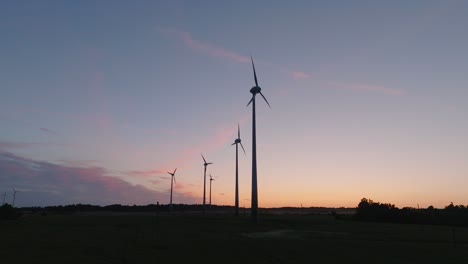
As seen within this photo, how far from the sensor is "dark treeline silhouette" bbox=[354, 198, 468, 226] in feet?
301

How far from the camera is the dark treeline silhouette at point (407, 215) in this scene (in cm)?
9185

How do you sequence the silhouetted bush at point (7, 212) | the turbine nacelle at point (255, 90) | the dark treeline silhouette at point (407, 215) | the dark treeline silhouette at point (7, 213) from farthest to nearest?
the silhouetted bush at point (7, 212) < the dark treeline silhouette at point (7, 213) < the turbine nacelle at point (255, 90) < the dark treeline silhouette at point (407, 215)

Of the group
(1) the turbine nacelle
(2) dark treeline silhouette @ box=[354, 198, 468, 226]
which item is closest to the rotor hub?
(1) the turbine nacelle

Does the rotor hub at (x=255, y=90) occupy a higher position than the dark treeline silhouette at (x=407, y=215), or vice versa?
the rotor hub at (x=255, y=90)

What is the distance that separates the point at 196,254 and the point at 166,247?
510 centimetres

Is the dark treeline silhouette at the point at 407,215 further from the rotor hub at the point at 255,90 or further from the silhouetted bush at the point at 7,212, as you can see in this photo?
the silhouetted bush at the point at 7,212

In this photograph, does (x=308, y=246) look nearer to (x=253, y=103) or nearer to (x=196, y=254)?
(x=196, y=254)

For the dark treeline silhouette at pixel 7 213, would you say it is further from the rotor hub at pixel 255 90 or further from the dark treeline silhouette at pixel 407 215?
the dark treeline silhouette at pixel 407 215

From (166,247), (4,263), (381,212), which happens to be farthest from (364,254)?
(381,212)

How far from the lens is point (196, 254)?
109ft

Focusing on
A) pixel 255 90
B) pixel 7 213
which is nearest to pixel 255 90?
pixel 255 90

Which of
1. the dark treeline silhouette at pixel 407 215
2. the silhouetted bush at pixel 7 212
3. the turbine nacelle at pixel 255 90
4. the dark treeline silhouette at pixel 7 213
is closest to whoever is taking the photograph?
the dark treeline silhouette at pixel 407 215

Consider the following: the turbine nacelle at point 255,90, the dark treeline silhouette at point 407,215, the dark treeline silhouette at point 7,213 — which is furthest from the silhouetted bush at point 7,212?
the dark treeline silhouette at point 407,215

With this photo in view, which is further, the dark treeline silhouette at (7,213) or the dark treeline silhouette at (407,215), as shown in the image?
the dark treeline silhouette at (7,213)
